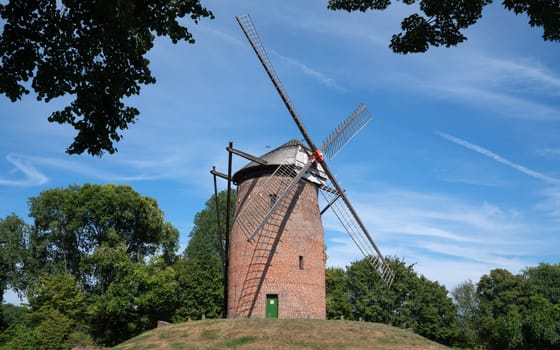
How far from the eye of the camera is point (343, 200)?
25.7 meters

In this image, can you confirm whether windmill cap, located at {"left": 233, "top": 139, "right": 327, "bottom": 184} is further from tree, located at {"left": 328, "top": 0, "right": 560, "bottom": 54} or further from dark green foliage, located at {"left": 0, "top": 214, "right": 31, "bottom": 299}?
dark green foliage, located at {"left": 0, "top": 214, "right": 31, "bottom": 299}

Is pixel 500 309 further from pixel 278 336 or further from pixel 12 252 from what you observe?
pixel 12 252

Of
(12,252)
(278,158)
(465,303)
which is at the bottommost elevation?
(465,303)

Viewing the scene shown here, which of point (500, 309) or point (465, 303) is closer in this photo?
point (500, 309)

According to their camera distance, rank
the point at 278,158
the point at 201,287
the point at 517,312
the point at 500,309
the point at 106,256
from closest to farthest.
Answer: the point at 278,158
the point at 106,256
the point at 201,287
the point at 517,312
the point at 500,309

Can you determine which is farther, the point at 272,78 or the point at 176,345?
the point at 272,78

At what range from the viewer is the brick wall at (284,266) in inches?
883

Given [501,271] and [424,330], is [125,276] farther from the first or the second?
[501,271]

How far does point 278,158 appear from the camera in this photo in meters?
24.2

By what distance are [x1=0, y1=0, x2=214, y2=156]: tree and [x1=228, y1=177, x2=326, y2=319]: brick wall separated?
48.4 feet

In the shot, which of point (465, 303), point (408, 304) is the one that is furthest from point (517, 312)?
point (465, 303)

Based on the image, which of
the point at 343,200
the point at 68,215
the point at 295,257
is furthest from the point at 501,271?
the point at 68,215

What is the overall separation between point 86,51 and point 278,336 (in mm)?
14206

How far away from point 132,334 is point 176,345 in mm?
16070
